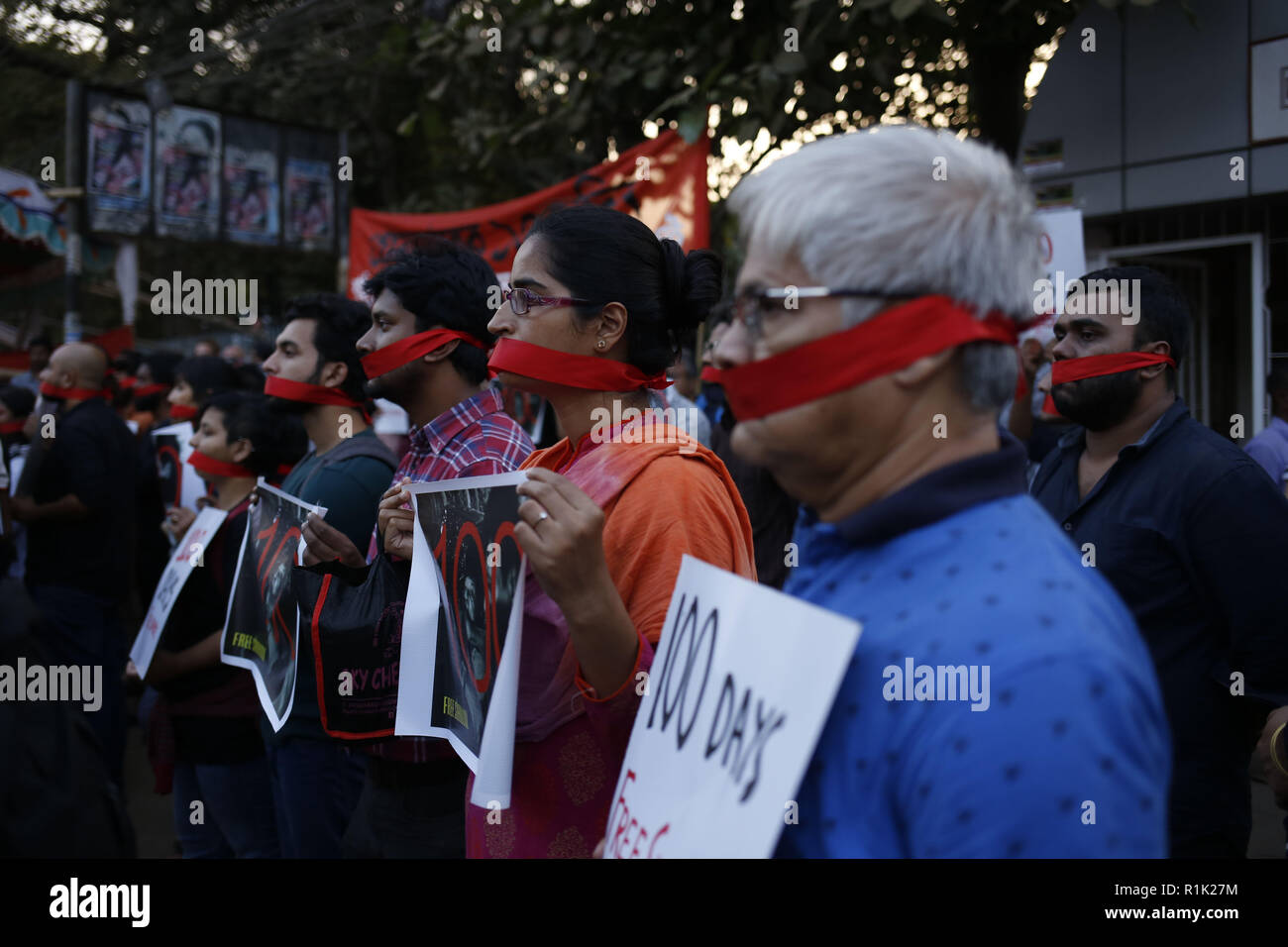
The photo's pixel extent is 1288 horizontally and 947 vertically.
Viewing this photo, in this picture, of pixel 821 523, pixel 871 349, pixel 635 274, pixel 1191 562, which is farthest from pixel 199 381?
pixel 871 349

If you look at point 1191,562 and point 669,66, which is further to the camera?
point 669,66

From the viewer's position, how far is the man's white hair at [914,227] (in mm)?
1358

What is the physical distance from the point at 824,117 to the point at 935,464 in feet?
21.2

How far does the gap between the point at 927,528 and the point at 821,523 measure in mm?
205

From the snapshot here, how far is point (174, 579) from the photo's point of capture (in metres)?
4.31

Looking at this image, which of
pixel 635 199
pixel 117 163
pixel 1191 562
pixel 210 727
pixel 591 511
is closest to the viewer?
pixel 591 511

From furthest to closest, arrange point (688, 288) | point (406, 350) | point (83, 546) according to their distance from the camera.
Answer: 1. point (83, 546)
2. point (406, 350)
3. point (688, 288)

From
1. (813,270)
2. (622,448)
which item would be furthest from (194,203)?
(813,270)

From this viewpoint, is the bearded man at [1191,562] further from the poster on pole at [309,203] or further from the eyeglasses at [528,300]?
the poster on pole at [309,203]

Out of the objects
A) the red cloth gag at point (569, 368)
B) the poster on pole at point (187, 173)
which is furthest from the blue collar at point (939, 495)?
the poster on pole at point (187, 173)

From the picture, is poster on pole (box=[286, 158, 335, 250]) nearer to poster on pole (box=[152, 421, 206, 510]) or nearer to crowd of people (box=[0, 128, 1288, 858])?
poster on pole (box=[152, 421, 206, 510])

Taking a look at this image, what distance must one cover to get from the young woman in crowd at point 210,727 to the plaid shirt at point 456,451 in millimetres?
1115

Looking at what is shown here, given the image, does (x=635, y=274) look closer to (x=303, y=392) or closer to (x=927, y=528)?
→ (x=927, y=528)

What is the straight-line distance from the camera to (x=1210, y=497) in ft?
10.2
